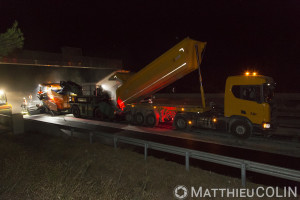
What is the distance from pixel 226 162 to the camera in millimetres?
5125

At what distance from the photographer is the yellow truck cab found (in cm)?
903

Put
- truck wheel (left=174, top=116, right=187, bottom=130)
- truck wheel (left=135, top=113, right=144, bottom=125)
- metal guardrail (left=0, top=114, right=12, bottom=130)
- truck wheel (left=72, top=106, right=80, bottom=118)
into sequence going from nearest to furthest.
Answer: metal guardrail (left=0, top=114, right=12, bottom=130), truck wheel (left=174, top=116, right=187, bottom=130), truck wheel (left=135, top=113, right=144, bottom=125), truck wheel (left=72, top=106, right=80, bottom=118)

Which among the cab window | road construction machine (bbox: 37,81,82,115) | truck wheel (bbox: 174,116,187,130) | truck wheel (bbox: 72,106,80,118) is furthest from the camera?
road construction machine (bbox: 37,81,82,115)

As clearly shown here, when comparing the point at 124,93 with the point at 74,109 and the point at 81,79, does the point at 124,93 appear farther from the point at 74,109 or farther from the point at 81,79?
the point at 81,79

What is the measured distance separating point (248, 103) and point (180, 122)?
3810 millimetres

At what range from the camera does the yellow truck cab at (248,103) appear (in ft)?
29.6

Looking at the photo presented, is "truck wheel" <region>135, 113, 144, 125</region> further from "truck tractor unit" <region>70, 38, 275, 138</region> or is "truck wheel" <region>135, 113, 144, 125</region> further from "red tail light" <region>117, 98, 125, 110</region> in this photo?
"red tail light" <region>117, 98, 125, 110</region>

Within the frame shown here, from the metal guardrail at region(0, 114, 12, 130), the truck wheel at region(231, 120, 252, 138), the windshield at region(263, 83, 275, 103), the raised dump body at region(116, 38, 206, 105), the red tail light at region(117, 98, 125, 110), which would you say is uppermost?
the raised dump body at region(116, 38, 206, 105)

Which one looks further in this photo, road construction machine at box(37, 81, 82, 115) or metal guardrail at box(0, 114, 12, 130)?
road construction machine at box(37, 81, 82, 115)

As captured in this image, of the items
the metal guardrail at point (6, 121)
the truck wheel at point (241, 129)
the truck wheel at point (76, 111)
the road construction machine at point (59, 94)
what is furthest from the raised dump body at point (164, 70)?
the road construction machine at point (59, 94)

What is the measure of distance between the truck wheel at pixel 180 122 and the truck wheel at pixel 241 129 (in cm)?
264

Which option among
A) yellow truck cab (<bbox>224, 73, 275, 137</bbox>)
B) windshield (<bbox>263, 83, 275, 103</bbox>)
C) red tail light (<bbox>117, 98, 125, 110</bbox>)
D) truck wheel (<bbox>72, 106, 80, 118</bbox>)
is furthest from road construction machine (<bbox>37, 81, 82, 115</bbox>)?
windshield (<bbox>263, 83, 275, 103</bbox>)

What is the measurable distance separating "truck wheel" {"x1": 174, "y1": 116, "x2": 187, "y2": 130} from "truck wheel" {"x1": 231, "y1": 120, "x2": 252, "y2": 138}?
2639 mm

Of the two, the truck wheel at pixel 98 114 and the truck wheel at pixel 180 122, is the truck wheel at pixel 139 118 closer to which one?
the truck wheel at pixel 180 122
